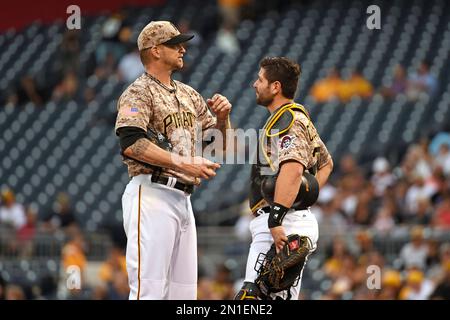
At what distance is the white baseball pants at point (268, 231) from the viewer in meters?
5.61

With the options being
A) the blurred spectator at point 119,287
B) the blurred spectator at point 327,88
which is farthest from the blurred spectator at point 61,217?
the blurred spectator at point 327,88

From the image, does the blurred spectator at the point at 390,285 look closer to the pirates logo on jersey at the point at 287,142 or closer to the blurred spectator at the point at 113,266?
the blurred spectator at the point at 113,266

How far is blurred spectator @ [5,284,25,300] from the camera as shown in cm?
946

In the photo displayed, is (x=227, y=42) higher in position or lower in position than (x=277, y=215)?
higher

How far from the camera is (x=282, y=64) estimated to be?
18.6 feet

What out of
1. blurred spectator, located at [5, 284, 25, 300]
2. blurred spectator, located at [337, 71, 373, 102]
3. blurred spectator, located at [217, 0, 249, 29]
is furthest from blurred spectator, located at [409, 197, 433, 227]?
blurred spectator, located at [217, 0, 249, 29]

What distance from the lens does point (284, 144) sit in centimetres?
553

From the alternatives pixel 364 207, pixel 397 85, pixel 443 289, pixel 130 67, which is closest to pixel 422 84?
pixel 397 85

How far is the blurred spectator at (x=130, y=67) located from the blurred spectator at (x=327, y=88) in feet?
9.82

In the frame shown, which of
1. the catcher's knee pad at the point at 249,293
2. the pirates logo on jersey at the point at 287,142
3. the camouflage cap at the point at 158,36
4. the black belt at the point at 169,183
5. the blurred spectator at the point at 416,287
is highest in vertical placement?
the camouflage cap at the point at 158,36

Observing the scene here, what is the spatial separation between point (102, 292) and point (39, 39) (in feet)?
30.5

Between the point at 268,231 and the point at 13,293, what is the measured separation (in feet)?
15.6

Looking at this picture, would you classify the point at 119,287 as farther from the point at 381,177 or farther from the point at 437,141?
the point at 437,141

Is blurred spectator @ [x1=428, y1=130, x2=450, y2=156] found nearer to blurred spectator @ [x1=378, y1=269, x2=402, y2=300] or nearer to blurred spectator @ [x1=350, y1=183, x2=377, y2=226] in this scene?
blurred spectator @ [x1=350, y1=183, x2=377, y2=226]
